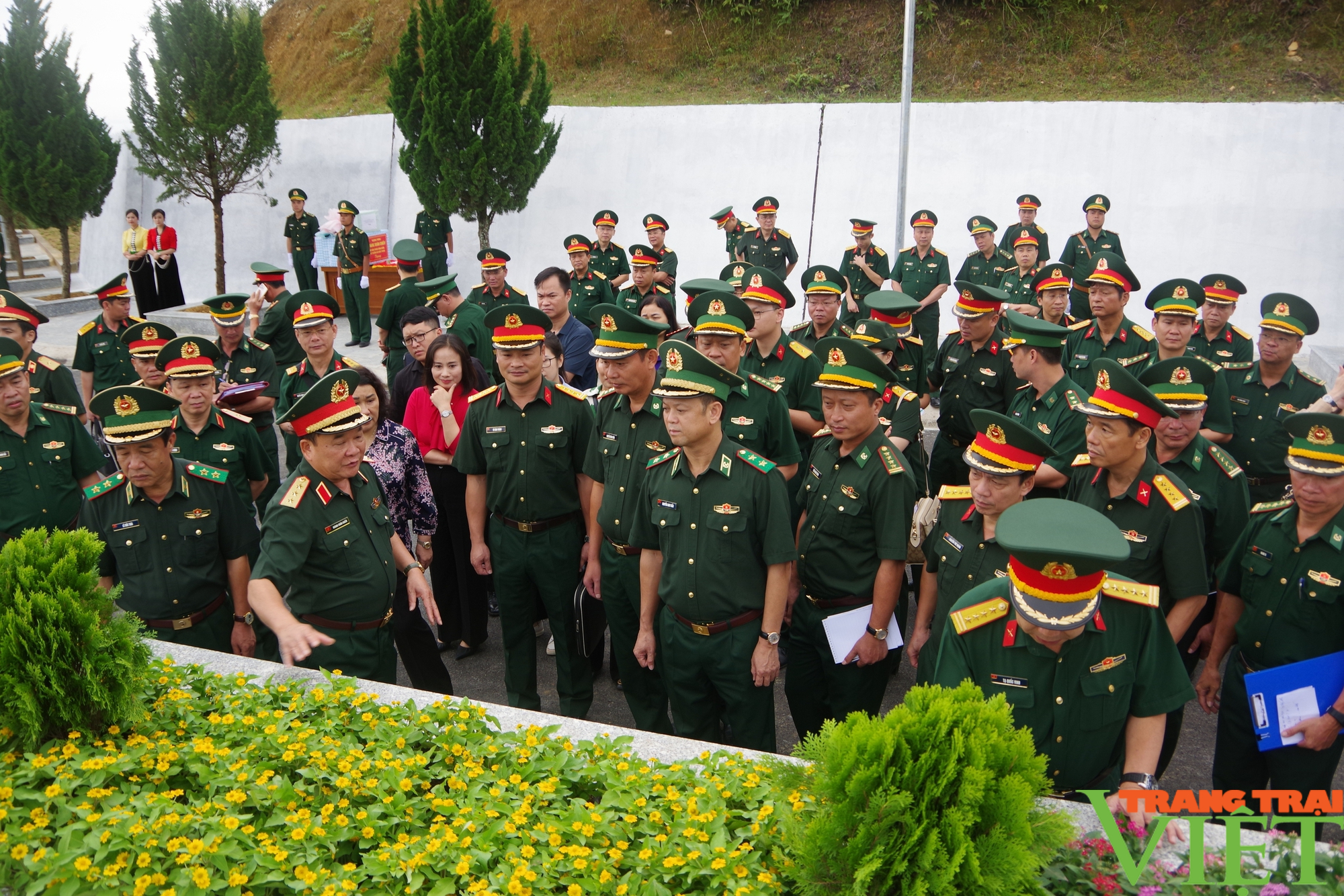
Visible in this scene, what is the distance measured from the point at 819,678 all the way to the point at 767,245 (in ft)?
30.9

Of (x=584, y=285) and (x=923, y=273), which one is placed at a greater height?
(x=923, y=273)

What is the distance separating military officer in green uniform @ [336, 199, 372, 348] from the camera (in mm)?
14609

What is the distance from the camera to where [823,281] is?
746cm

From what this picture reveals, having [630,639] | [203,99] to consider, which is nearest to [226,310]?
[630,639]

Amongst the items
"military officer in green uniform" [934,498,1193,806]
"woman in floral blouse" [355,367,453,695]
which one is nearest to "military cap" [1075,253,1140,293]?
"military officer in green uniform" [934,498,1193,806]

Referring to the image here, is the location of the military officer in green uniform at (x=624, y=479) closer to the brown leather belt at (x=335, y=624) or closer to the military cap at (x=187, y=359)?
the brown leather belt at (x=335, y=624)

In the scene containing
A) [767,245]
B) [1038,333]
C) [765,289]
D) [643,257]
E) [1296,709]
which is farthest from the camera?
[767,245]

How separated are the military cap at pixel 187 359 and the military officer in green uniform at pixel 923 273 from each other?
8662 mm

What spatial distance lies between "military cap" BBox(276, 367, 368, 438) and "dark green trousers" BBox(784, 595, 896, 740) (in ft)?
7.32

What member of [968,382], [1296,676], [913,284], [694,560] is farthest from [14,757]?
[913,284]

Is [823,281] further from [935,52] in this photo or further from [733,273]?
[935,52]

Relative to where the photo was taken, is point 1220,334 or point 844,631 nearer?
point 844,631

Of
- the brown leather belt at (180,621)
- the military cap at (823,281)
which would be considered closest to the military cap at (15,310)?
the brown leather belt at (180,621)

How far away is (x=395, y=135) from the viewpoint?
18609 millimetres
